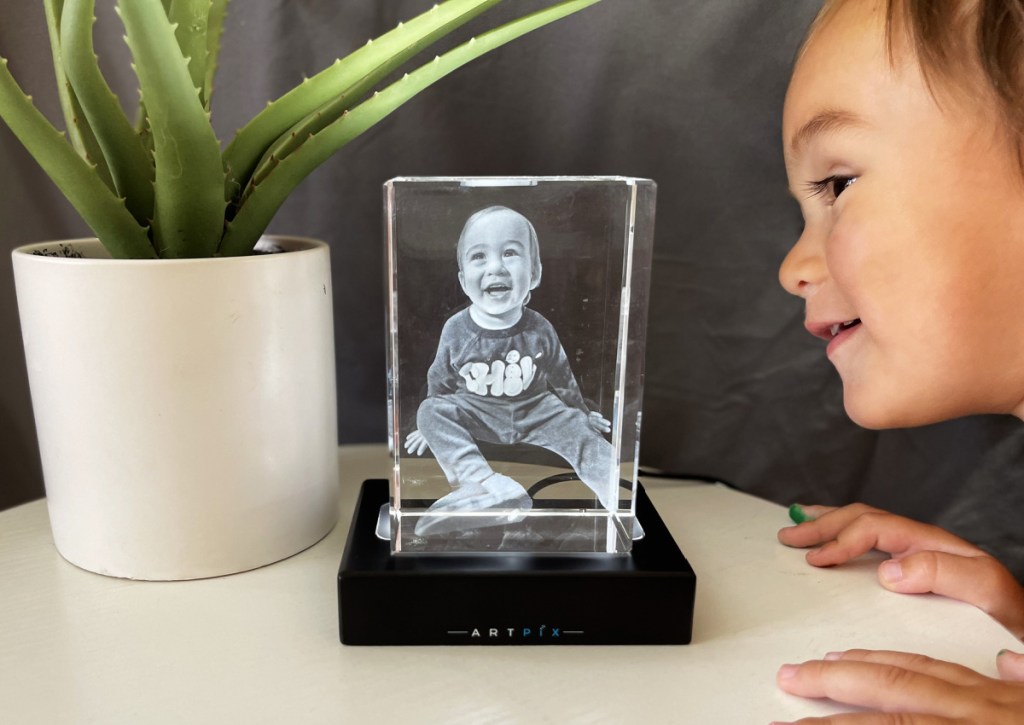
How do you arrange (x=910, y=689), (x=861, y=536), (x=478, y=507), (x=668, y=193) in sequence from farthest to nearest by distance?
1. (x=668, y=193)
2. (x=861, y=536)
3. (x=478, y=507)
4. (x=910, y=689)

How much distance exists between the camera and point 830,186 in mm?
621

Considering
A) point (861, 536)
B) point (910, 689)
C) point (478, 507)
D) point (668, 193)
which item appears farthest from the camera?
point (668, 193)

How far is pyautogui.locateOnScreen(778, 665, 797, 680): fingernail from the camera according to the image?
473 millimetres

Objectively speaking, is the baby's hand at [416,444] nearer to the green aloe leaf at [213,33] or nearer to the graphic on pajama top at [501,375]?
the graphic on pajama top at [501,375]

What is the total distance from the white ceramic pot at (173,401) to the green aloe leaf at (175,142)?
4 cm

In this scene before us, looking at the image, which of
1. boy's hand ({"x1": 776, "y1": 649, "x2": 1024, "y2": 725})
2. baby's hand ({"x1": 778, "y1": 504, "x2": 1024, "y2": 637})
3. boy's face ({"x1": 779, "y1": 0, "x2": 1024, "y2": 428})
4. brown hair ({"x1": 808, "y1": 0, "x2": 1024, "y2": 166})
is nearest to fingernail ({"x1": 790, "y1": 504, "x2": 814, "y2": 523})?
baby's hand ({"x1": 778, "y1": 504, "x2": 1024, "y2": 637})

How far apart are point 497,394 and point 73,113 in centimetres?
38

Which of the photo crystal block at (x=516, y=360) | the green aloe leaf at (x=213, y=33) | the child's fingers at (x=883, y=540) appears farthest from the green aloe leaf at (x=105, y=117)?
the child's fingers at (x=883, y=540)

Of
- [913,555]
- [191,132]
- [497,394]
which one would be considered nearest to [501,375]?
[497,394]

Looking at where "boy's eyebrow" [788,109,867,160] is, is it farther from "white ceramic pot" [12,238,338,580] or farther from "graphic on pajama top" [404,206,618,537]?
"white ceramic pot" [12,238,338,580]

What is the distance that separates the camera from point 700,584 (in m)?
0.60

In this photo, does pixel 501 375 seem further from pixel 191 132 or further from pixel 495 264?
pixel 191 132

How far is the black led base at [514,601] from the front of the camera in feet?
1.65

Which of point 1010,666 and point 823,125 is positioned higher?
point 823,125
